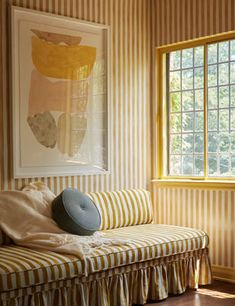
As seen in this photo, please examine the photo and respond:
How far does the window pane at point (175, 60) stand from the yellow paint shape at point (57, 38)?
105 centimetres

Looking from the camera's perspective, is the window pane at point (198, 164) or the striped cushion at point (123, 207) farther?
the window pane at point (198, 164)

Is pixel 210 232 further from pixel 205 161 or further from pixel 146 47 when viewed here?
pixel 146 47

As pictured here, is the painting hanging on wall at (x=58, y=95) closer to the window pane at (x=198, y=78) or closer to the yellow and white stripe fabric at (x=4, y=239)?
the yellow and white stripe fabric at (x=4, y=239)

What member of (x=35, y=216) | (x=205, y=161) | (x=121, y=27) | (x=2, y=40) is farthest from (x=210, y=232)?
(x=2, y=40)

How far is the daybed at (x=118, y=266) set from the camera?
11.0 feet

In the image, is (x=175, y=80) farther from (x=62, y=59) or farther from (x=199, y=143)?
(x=62, y=59)

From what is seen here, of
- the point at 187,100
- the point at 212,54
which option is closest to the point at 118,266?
the point at 187,100

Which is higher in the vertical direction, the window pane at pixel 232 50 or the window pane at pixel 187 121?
the window pane at pixel 232 50

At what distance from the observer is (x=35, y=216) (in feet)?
13.3

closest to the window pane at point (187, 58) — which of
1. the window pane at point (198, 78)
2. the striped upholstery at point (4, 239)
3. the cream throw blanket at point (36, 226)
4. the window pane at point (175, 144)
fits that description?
the window pane at point (198, 78)

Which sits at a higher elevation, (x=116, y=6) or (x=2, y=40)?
(x=116, y=6)

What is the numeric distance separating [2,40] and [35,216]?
4.79 ft

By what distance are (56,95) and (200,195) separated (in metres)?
1.65

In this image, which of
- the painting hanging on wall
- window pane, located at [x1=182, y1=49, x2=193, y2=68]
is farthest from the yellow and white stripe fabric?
window pane, located at [x1=182, y1=49, x2=193, y2=68]
